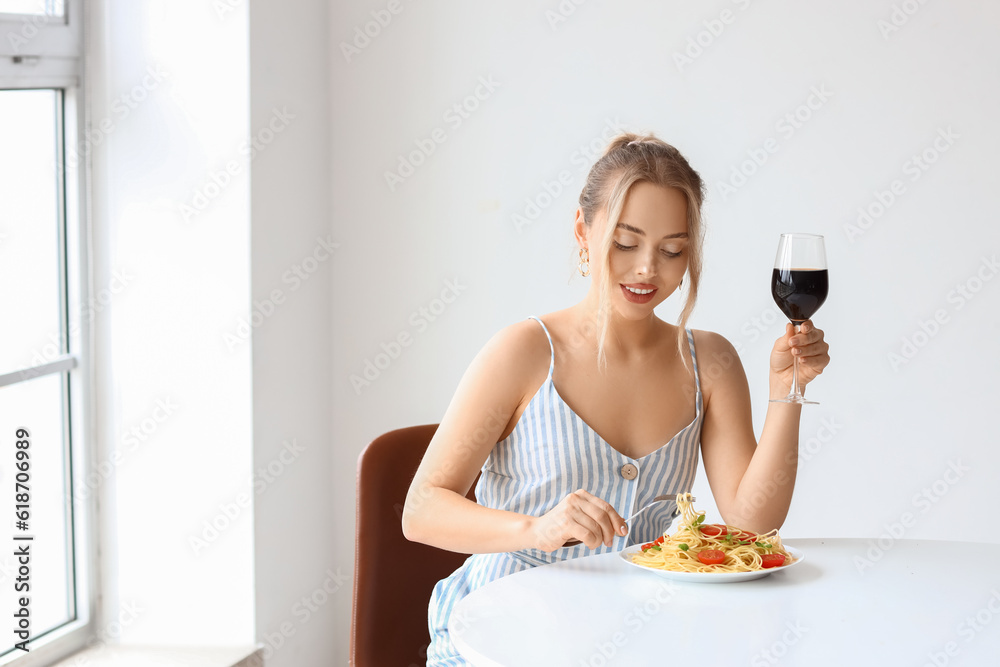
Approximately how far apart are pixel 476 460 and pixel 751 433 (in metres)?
0.56

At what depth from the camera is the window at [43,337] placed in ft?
7.32

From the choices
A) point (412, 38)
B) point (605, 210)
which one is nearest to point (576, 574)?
point (605, 210)

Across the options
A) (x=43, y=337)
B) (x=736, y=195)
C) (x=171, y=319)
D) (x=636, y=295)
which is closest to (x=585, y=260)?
(x=636, y=295)

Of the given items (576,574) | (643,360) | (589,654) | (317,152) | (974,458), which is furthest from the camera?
(317,152)

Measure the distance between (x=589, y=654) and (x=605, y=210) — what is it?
0.88 metres

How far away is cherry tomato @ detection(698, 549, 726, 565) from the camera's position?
1.45m

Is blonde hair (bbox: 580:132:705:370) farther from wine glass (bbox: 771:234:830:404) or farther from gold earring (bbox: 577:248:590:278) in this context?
wine glass (bbox: 771:234:830:404)

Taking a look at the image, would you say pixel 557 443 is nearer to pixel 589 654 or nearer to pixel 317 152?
pixel 589 654

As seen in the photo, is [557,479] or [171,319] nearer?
[557,479]

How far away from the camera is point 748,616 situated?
1294 mm

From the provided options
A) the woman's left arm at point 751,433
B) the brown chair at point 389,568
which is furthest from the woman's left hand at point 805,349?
the brown chair at point 389,568

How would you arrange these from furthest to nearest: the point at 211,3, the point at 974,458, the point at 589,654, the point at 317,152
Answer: the point at 317,152 → the point at 974,458 → the point at 211,3 → the point at 589,654

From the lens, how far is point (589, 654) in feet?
3.81

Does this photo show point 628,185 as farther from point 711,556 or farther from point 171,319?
point 171,319
